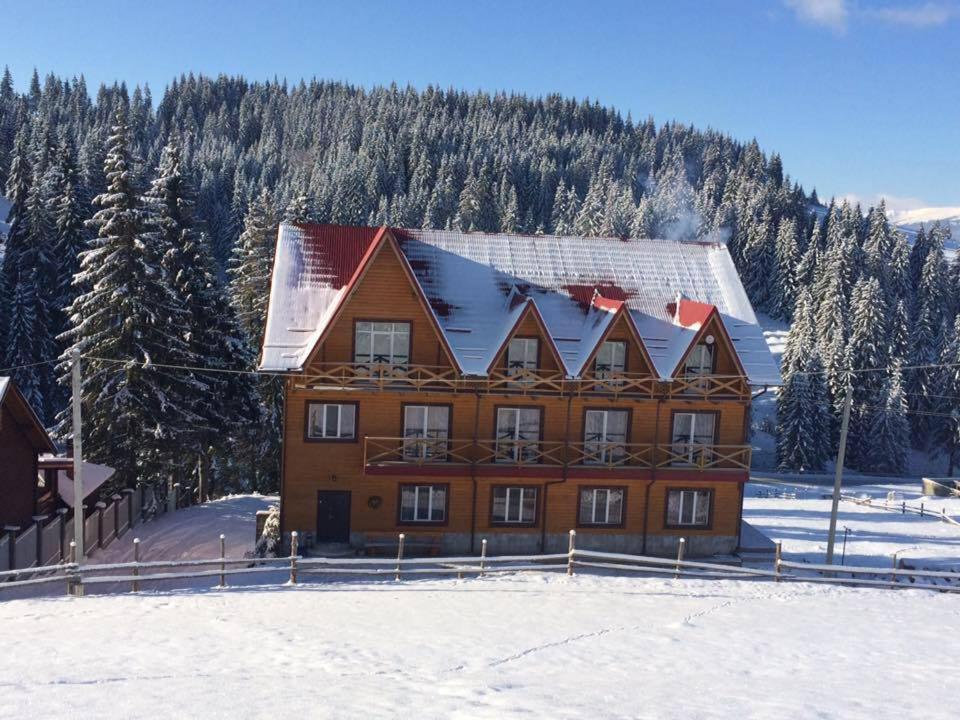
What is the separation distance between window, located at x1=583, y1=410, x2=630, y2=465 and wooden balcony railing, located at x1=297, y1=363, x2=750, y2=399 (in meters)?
0.78

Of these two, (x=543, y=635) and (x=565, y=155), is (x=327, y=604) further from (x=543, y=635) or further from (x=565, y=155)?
(x=565, y=155)

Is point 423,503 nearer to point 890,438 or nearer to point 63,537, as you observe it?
point 63,537

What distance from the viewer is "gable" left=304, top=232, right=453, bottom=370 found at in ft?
78.4

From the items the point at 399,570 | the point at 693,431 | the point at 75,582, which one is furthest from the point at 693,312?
the point at 75,582

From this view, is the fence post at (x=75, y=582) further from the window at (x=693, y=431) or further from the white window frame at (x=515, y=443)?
the window at (x=693, y=431)

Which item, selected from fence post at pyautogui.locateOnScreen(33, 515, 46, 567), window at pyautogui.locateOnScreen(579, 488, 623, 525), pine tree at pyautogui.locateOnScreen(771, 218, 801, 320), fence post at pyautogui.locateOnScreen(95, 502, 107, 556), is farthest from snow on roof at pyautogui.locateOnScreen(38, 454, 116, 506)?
pine tree at pyautogui.locateOnScreen(771, 218, 801, 320)

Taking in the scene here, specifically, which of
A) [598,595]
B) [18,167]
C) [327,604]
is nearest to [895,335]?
[598,595]

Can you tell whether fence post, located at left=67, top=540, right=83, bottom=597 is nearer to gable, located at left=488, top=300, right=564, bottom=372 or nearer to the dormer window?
gable, located at left=488, top=300, right=564, bottom=372

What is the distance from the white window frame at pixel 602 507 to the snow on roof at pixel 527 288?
4.33 meters

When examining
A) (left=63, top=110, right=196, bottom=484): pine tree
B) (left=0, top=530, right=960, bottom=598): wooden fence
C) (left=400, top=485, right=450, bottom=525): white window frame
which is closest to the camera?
(left=0, top=530, right=960, bottom=598): wooden fence

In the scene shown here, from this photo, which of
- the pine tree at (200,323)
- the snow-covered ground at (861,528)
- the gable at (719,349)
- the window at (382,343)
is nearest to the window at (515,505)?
the window at (382,343)

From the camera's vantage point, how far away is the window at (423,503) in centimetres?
2461

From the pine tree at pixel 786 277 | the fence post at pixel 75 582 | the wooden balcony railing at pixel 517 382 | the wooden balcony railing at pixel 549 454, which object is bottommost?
the fence post at pixel 75 582

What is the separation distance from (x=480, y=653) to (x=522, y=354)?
12.9 metres
